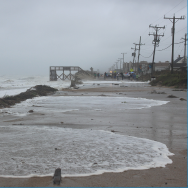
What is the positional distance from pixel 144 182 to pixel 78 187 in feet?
2.35

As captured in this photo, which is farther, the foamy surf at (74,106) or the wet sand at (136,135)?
the foamy surf at (74,106)

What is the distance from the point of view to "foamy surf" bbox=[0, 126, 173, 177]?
3152 millimetres

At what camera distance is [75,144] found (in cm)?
423

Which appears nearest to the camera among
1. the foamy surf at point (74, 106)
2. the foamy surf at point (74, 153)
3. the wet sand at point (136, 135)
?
the wet sand at point (136, 135)

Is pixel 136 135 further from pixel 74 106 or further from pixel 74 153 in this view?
pixel 74 106

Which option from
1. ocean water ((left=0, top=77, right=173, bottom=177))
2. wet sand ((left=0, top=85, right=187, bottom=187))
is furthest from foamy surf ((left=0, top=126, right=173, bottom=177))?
wet sand ((left=0, top=85, right=187, bottom=187))

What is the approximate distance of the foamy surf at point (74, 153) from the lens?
3.15 meters

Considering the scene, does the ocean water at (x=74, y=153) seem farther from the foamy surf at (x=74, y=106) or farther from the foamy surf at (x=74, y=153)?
the foamy surf at (x=74, y=106)

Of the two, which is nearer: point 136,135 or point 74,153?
point 74,153

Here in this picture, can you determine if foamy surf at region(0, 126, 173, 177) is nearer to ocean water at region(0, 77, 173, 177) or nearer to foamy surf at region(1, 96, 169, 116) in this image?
ocean water at region(0, 77, 173, 177)

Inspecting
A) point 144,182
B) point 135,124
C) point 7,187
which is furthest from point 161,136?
point 7,187

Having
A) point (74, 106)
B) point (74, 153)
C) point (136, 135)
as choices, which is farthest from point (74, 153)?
point (74, 106)

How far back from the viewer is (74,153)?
3.74 metres

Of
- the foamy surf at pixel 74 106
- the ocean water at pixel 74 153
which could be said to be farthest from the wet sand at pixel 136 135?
the foamy surf at pixel 74 106
